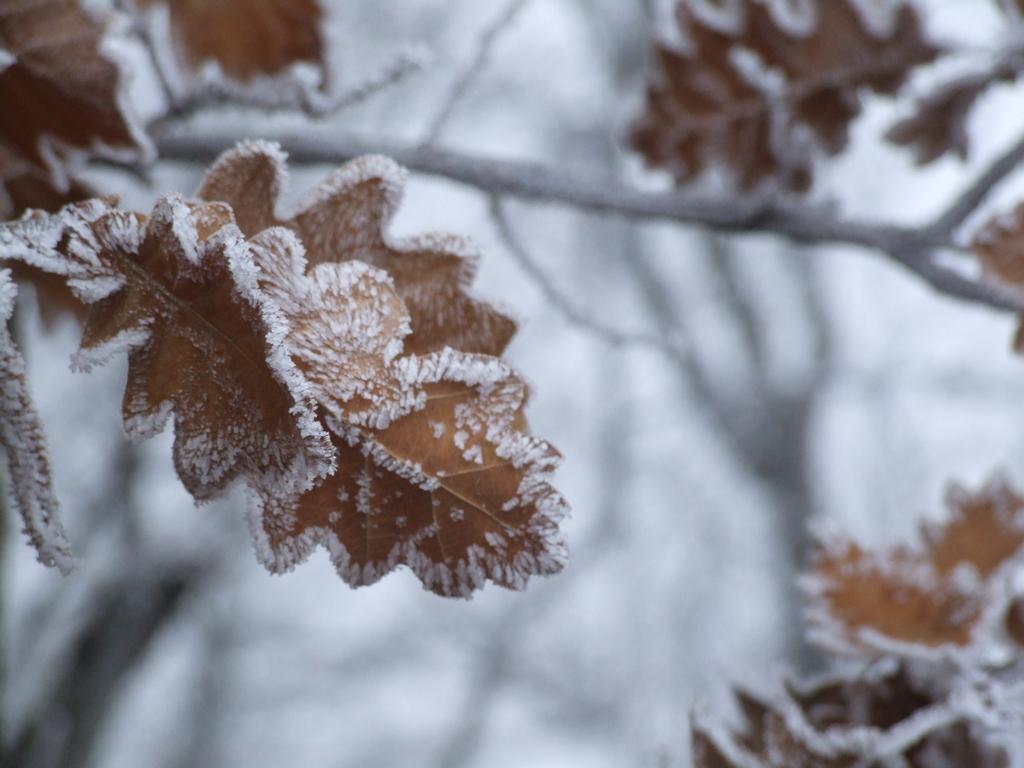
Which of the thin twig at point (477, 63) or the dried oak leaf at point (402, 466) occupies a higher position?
the thin twig at point (477, 63)

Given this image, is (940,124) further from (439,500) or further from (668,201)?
(439,500)

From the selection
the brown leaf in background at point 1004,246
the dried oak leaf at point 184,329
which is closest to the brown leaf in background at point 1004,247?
the brown leaf in background at point 1004,246

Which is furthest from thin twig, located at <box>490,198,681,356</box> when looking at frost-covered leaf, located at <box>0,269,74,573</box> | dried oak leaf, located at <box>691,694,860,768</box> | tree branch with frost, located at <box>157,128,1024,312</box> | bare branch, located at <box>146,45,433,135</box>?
frost-covered leaf, located at <box>0,269,74,573</box>

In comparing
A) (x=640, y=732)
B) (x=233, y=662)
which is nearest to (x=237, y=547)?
(x=233, y=662)

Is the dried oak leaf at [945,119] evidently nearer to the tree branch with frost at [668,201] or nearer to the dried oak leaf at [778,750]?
the tree branch with frost at [668,201]

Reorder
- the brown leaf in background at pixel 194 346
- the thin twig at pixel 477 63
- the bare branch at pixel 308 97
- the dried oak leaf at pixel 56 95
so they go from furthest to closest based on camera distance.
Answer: the thin twig at pixel 477 63
the bare branch at pixel 308 97
the dried oak leaf at pixel 56 95
the brown leaf in background at pixel 194 346

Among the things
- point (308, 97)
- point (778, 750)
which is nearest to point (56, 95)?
point (308, 97)

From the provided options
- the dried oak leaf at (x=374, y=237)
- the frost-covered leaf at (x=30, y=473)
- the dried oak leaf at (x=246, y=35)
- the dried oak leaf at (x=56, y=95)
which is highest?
the dried oak leaf at (x=246, y=35)
